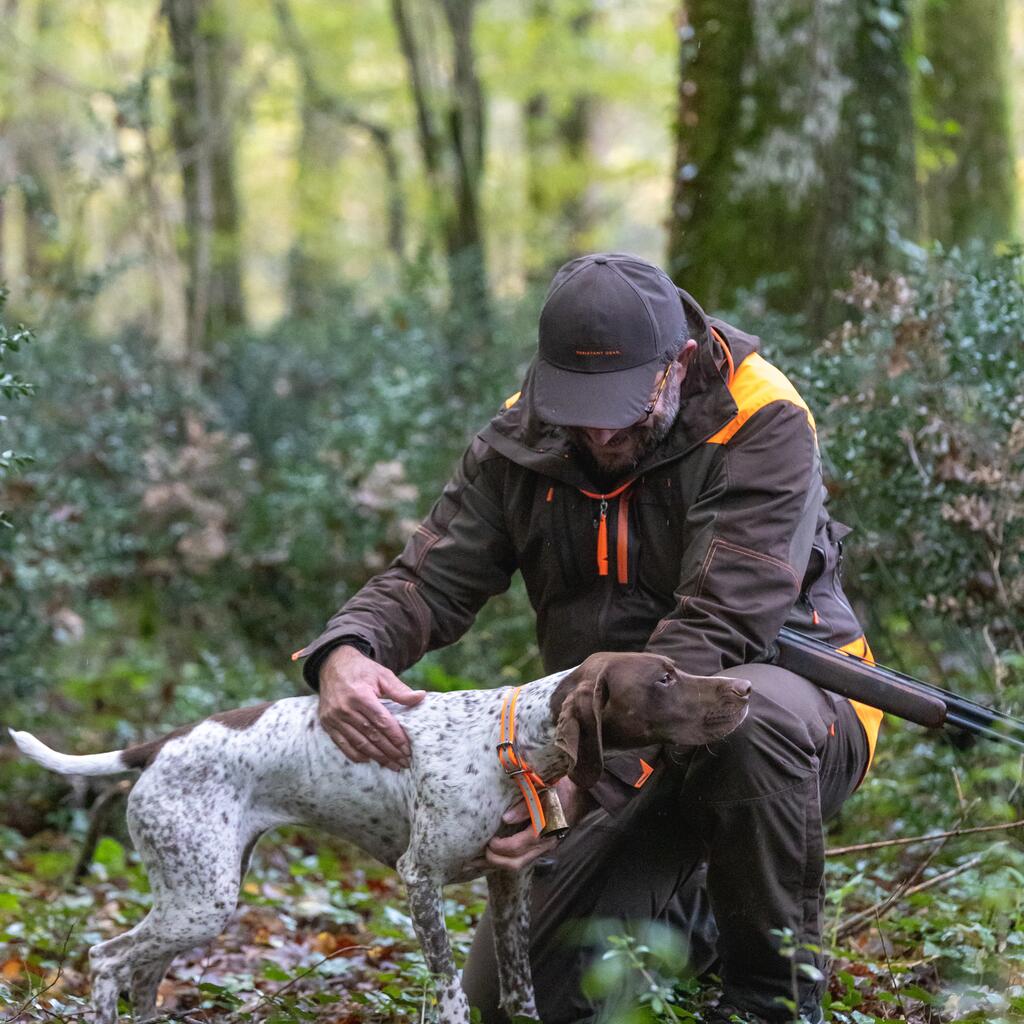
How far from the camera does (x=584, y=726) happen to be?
117 inches

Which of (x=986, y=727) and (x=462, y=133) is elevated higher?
(x=462, y=133)

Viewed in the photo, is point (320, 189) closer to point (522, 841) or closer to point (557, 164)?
point (557, 164)

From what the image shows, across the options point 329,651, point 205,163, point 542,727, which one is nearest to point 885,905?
point 542,727

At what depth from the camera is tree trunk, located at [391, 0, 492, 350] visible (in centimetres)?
994

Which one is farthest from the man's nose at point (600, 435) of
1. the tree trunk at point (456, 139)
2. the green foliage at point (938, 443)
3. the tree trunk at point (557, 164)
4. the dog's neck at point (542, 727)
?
the tree trunk at point (557, 164)

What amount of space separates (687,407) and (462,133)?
7.16 m

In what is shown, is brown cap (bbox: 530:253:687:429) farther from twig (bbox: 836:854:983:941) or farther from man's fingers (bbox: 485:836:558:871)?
twig (bbox: 836:854:983:941)

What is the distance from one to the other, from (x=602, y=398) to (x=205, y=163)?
839 cm

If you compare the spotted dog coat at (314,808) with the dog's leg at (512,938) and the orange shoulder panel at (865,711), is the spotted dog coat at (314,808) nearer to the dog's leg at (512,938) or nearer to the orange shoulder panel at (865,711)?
the dog's leg at (512,938)

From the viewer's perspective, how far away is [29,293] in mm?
8422

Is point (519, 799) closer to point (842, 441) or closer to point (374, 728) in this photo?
point (374, 728)

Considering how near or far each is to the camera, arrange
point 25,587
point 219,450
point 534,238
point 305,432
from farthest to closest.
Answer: point 534,238, point 305,432, point 219,450, point 25,587

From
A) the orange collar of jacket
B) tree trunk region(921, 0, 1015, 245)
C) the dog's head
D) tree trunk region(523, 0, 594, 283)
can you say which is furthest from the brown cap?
tree trunk region(523, 0, 594, 283)

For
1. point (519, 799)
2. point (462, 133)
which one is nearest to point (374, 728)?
point (519, 799)
